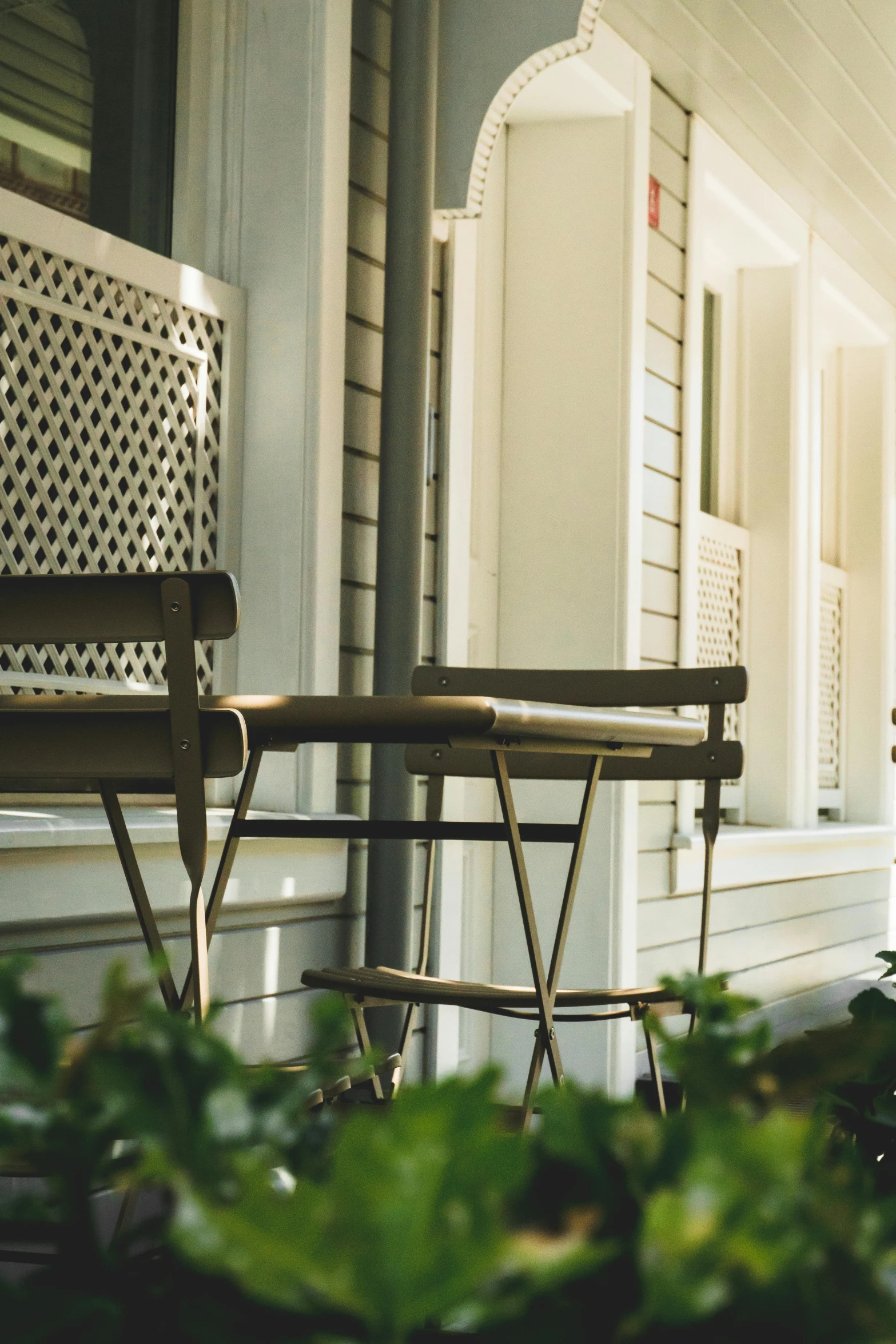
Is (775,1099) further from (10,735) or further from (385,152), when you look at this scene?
(385,152)

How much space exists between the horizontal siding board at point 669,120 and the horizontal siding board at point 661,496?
939 millimetres

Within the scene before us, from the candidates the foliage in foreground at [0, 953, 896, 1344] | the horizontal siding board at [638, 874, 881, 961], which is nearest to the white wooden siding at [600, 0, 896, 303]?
the horizontal siding board at [638, 874, 881, 961]

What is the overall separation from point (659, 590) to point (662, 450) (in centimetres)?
40

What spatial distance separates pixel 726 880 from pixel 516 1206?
13.5 feet

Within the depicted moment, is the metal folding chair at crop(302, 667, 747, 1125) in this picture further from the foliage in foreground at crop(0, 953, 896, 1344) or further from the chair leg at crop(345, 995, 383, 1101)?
the foliage in foreground at crop(0, 953, 896, 1344)

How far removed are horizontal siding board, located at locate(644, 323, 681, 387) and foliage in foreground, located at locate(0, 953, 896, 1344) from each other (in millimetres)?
3678

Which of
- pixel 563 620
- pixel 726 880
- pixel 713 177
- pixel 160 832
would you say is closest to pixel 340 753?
pixel 160 832

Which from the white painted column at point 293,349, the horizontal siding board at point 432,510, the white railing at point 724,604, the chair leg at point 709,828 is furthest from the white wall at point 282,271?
the white railing at point 724,604

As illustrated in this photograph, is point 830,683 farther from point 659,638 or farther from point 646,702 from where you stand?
point 646,702

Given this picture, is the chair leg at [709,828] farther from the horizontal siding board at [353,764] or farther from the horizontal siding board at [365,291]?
the horizontal siding board at [365,291]

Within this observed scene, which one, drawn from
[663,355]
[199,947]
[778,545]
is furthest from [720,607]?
[199,947]

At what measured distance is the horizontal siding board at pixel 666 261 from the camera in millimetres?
3777

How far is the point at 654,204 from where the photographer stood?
12.4ft

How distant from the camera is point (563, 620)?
342 centimetres
